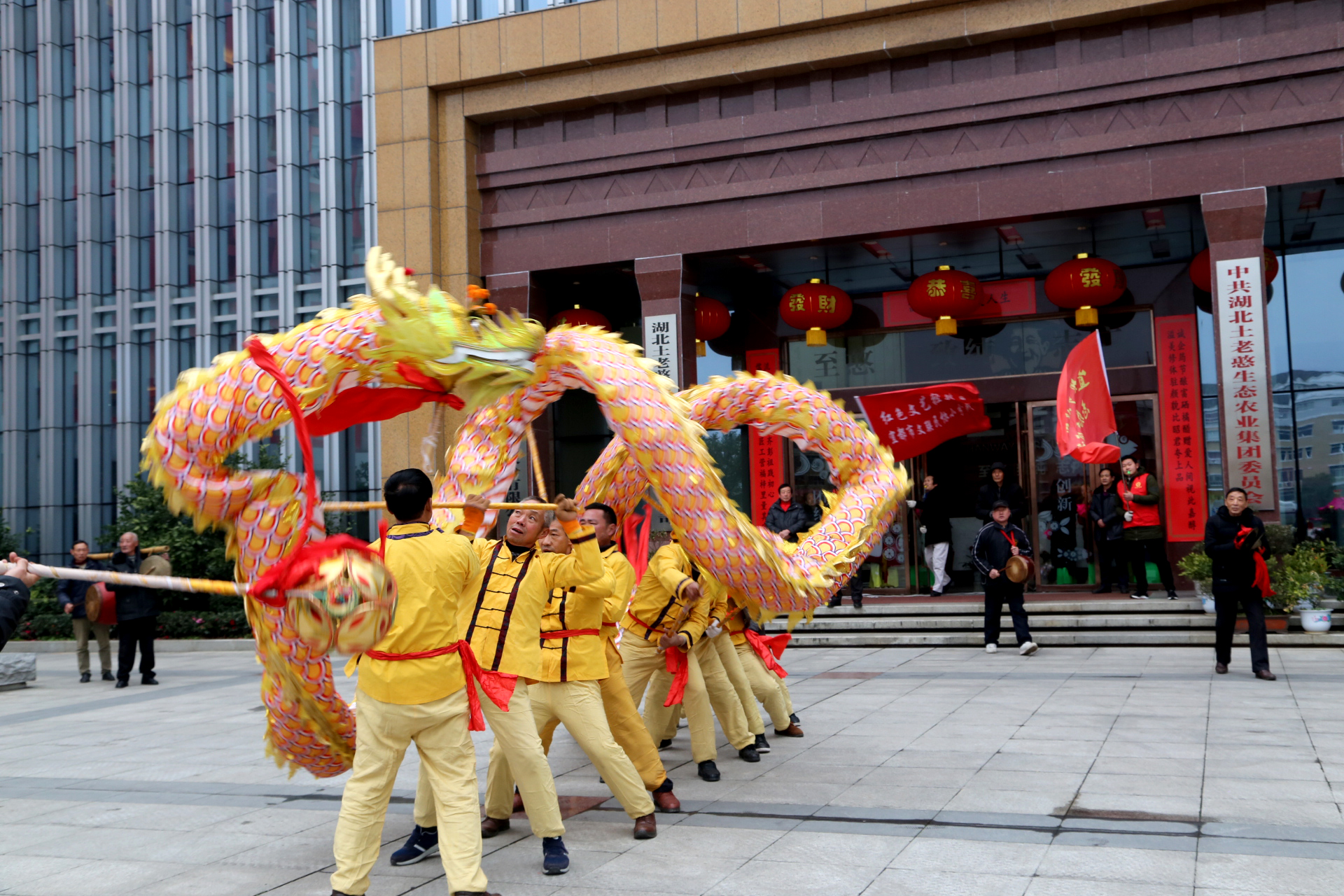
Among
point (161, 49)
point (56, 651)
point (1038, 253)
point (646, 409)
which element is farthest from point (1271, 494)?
point (161, 49)

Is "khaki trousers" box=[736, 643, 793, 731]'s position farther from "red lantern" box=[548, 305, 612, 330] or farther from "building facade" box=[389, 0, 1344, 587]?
"red lantern" box=[548, 305, 612, 330]

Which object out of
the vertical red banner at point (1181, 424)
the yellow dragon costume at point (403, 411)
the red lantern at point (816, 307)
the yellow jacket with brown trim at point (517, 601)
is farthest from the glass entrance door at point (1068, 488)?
the yellow jacket with brown trim at point (517, 601)

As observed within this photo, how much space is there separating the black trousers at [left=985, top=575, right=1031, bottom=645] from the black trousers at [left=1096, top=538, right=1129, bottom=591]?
2130mm

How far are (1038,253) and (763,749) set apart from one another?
976 centimetres

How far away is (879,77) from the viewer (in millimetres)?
13117

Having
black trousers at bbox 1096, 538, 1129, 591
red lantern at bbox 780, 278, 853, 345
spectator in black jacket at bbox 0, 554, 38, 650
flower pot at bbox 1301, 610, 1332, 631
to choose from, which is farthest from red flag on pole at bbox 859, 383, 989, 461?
spectator in black jacket at bbox 0, 554, 38, 650

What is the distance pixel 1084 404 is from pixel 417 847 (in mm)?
9485

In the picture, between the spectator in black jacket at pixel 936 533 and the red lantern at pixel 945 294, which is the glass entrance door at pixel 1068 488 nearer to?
the spectator in black jacket at pixel 936 533

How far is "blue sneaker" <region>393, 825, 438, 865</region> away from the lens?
473 centimetres

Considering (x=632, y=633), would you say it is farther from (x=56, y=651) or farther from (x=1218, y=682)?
(x=56, y=651)

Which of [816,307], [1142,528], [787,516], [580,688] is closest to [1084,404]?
[1142,528]

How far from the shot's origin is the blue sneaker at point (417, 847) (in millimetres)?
4730

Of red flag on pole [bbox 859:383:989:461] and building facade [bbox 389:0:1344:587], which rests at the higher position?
building facade [bbox 389:0:1344:587]

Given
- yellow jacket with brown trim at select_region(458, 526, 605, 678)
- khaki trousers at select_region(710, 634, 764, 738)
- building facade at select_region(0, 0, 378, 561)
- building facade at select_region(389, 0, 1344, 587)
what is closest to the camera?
yellow jacket with brown trim at select_region(458, 526, 605, 678)
